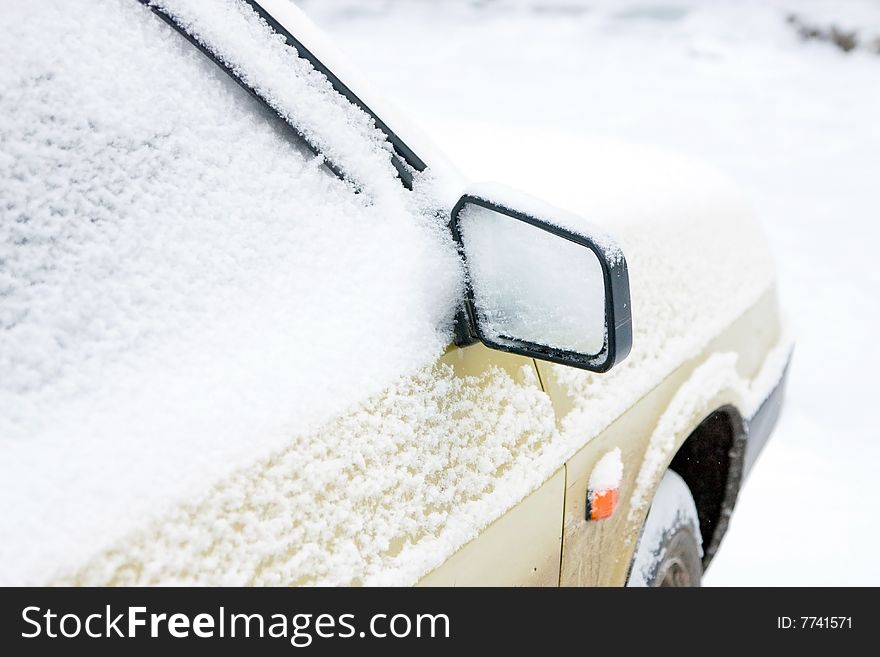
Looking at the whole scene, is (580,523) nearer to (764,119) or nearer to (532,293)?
(532,293)

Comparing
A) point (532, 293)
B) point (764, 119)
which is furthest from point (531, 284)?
point (764, 119)

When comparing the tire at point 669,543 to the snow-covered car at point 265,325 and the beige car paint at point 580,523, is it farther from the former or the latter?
the snow-covered car at point 265,325

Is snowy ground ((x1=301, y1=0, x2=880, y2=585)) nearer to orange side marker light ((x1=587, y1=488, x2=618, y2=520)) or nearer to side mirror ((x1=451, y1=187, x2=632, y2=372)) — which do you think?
side mirror ((x1=451, y1=187, x2=632, y2=372))

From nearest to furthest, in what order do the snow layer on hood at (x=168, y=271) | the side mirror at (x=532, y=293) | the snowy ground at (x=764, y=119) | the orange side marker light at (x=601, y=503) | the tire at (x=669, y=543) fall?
the snow layer on hood at (x=168, y=271)
the side mirror at (x=532, y=293)
the orange side marker light at (x=601, y=503)
the tire at (x=669, y=543)
the snowy ground at (x=764, y=119)

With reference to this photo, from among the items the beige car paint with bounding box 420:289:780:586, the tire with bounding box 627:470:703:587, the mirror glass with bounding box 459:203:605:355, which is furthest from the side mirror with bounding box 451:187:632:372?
the tire with bounding box 627:470:703:587

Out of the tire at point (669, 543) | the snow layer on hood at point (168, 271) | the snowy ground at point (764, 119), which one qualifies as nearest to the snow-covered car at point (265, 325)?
the snow layer on hood at point (168, 271)

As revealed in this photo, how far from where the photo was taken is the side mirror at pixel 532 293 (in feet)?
4.03

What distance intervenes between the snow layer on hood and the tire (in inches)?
39.3

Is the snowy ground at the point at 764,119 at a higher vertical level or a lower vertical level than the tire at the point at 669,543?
lower

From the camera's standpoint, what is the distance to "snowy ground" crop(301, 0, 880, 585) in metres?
3.22

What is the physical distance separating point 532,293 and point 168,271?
0.56 metres

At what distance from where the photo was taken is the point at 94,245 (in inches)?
39.8

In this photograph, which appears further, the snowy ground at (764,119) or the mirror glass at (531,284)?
the snowy ground at (764,119)
